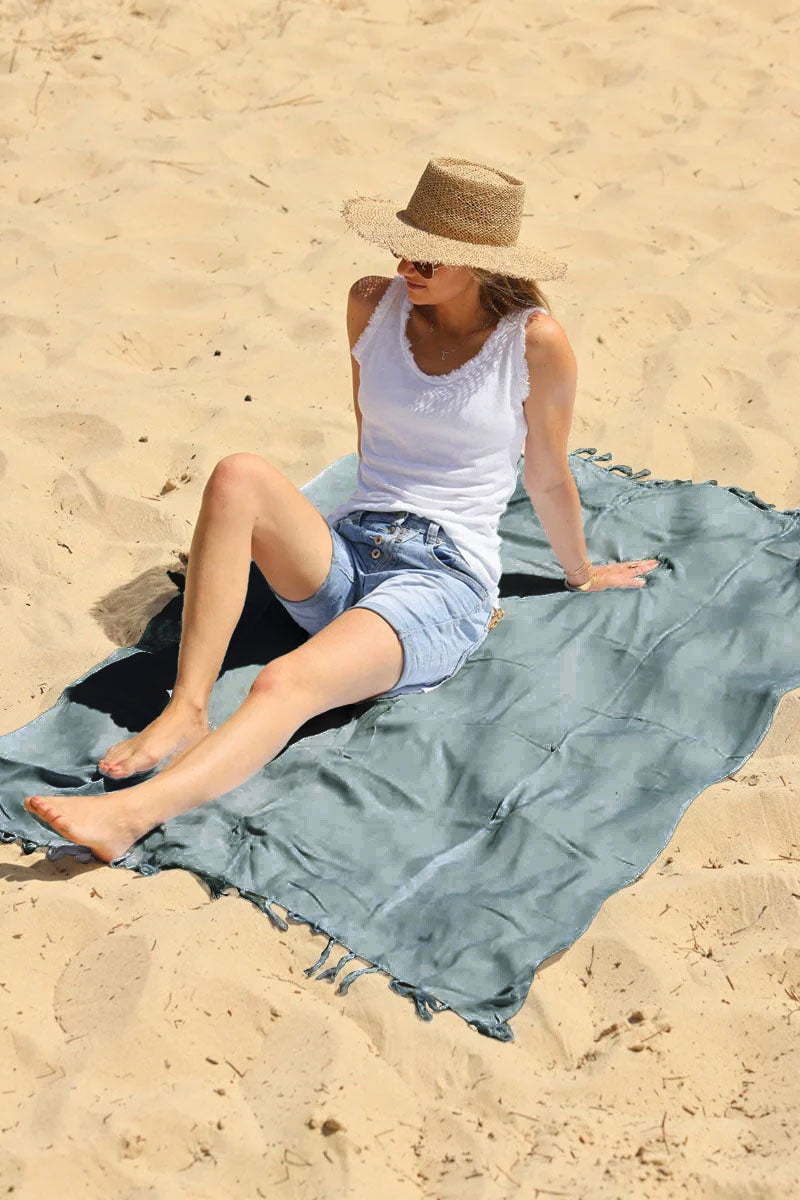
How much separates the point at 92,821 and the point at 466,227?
4.85ft

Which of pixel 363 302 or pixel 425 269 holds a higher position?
pixel 425 269

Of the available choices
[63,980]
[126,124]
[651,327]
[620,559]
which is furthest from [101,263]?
[63,980]

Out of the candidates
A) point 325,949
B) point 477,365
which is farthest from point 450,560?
point 325,949

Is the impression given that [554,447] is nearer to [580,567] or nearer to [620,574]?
[580,567]

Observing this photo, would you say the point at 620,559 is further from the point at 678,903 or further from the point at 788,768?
the point at 678,903

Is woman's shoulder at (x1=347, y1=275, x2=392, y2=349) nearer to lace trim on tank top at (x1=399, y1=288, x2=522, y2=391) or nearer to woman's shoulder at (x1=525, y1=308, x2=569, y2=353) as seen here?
lace trim on tank top at (x1=399, y1=288, x2=522, y2=391)

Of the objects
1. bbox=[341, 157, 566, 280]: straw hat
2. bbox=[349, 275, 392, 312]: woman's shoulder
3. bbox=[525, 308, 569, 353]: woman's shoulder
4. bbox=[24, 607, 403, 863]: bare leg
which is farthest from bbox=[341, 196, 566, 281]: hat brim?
bbox=[24, 607, 403, 863]: bare leg

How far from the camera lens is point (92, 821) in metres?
2.61

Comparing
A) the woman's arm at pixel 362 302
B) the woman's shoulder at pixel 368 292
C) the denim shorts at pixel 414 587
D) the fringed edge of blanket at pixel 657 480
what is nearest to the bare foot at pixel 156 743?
the denim shorts at pixel 414 587

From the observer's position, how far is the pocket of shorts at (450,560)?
312 centimetres

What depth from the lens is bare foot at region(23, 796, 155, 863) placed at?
2.56 metres

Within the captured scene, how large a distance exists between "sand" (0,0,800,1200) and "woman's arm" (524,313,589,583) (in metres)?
0.71

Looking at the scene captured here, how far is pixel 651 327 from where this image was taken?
15.6ft

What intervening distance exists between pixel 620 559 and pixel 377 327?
989mm
